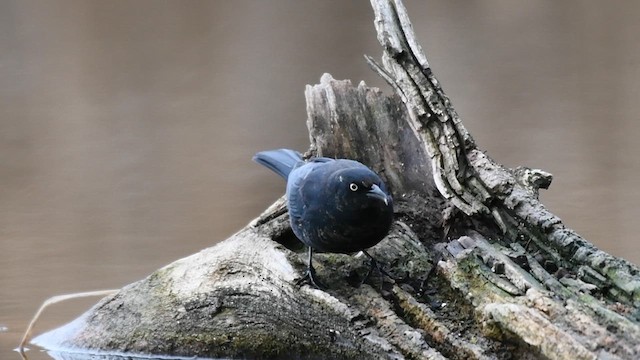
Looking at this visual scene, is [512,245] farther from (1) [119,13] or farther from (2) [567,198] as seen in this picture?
(1) [119,13]

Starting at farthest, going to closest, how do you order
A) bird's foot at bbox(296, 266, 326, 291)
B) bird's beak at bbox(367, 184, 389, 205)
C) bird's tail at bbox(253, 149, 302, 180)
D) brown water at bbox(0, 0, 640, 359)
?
A: brown water at bbox(0, 0, 640, 359)
bird's tail at bbox(253, 149, 302, 180)
bird's foot at bbox(296, 266, 326, 291)
bird's beak at bbox(367, 184, 389, 205)

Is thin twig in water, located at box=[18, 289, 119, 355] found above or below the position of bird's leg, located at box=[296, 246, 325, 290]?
below

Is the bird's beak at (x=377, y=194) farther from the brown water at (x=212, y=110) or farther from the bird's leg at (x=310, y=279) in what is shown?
the brown water at (x=212, y=110)

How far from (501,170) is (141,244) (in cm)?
191

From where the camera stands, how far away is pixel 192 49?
18.2ft

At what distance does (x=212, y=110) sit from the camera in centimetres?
502

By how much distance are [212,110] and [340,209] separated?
320 cm

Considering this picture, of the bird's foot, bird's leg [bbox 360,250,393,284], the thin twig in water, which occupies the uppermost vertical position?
bird's leg [bbox 360,250,393,284]

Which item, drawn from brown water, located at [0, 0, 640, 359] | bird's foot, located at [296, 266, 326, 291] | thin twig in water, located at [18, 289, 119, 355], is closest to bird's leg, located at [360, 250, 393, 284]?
bird's foot, located at [296, 266, 326, 291]

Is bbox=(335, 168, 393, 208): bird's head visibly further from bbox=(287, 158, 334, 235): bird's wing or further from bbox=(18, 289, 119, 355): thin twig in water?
bbox=(18, 289, 119, 355): thin twig in water

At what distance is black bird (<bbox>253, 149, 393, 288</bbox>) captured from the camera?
1920 mm

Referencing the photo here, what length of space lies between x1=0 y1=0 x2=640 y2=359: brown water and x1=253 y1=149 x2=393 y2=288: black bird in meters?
1.09

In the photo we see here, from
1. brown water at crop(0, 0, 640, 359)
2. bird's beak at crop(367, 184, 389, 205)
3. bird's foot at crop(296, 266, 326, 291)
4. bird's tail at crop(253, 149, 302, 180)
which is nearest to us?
bird's beak at crop(367, 184, 389, 205)

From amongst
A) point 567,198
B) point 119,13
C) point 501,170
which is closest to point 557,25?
point 567,198
